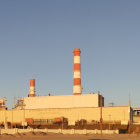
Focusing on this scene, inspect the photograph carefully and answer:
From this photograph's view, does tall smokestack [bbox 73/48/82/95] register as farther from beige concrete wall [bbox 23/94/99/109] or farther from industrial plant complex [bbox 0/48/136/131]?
beige concrete wall [bbox 23/94/99/109]

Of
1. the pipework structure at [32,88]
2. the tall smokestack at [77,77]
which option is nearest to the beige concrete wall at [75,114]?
the tall smokestack at [77,77]

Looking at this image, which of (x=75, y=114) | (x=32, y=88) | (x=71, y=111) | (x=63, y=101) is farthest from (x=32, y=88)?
(x=75, y=114)

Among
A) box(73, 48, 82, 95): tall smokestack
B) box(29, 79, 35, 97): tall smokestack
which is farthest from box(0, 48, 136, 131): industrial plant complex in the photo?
box(29, 79, 35, 97): tall smokestack

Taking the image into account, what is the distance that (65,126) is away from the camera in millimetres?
70375

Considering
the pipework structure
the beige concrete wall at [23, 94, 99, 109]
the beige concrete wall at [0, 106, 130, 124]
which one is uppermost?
the pipework structure

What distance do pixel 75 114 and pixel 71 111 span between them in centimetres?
135

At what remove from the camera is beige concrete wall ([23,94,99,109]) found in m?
76.6

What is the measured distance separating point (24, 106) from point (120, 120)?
99.9ft

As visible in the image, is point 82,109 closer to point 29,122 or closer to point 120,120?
point 120,120

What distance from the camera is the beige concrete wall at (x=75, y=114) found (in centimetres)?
6931

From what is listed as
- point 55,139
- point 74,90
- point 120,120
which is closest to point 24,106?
point 74,90

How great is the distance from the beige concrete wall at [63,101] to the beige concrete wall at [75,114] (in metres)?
3.81

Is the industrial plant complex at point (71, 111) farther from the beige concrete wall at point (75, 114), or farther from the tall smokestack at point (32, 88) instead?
the tall smokestack at point (32, 88)

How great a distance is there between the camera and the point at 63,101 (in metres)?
79.9
